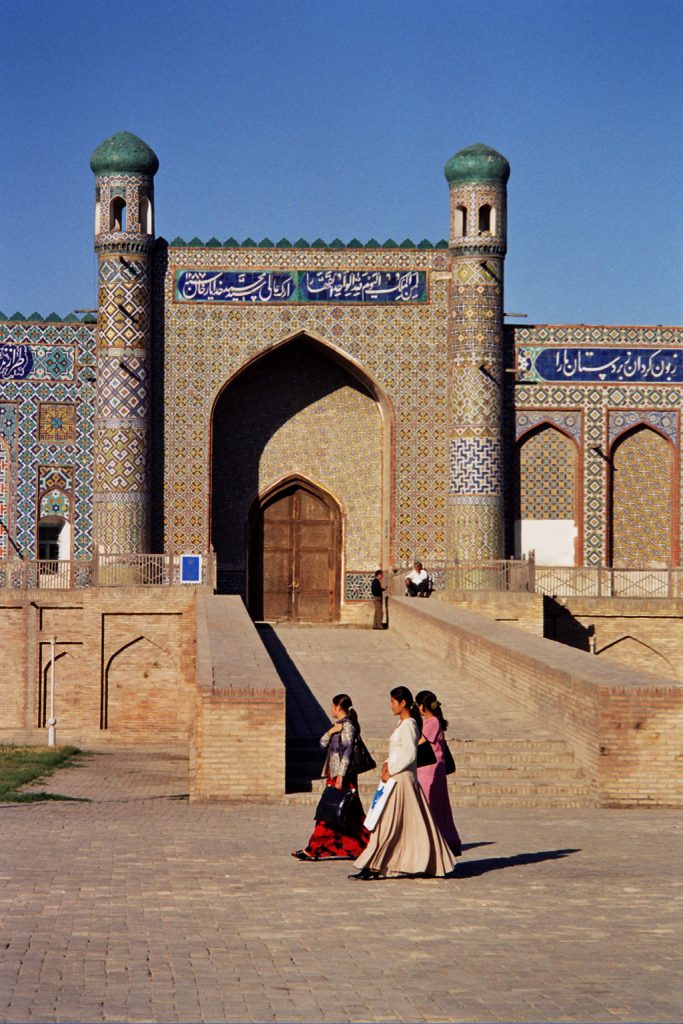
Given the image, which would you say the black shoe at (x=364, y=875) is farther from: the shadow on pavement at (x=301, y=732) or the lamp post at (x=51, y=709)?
the lamp post at (x=51, y=709)

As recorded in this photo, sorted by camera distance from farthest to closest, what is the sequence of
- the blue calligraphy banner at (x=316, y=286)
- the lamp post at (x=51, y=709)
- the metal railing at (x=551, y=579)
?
the blue calligraphy banner at (x=316, y=286) < the metal railing at (x=551, y=579) < the lamp post at (x=51, y=709)

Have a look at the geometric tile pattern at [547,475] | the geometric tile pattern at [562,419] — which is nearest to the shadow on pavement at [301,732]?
the geometric tile pattern at [547,475]

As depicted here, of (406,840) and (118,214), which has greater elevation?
(118,214)

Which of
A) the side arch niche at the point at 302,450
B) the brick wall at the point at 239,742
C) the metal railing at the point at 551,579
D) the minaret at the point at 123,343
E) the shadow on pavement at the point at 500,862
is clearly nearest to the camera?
the shadow on pavement at the point at 500,862

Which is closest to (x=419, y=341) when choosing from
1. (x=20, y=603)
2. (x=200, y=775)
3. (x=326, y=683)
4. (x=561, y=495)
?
(x=561, y=495)

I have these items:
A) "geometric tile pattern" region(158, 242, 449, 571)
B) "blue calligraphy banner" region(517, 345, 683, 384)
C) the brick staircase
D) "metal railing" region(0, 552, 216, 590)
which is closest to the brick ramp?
the brick staircase

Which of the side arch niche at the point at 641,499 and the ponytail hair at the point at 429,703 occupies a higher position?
the side arch niche at the point at 641,499

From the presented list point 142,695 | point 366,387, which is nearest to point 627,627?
point 366,387

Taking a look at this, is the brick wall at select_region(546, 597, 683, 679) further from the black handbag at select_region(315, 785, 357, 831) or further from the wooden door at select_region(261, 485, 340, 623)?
the black handbag at select_region(315, 785, 357, 831)

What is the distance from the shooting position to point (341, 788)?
7.11 meters

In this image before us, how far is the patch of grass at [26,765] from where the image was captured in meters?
10.2

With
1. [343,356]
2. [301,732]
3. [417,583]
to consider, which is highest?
[343,356]

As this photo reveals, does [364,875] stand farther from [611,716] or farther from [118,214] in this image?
[118,214]

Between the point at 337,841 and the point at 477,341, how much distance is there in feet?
45.2
